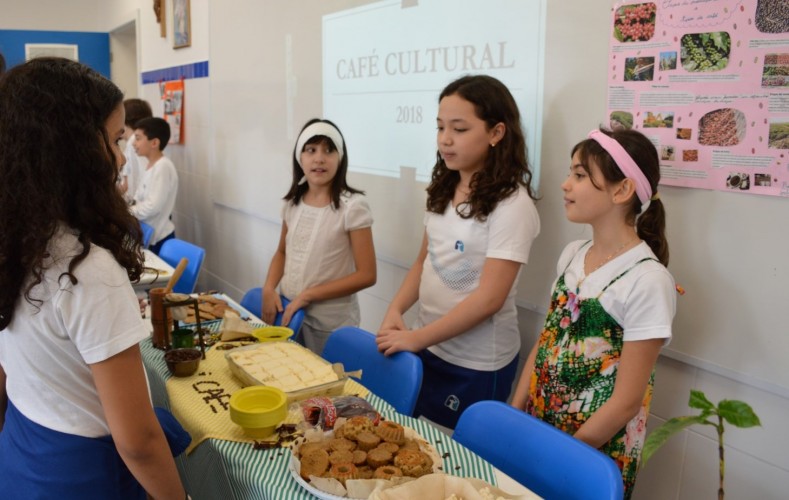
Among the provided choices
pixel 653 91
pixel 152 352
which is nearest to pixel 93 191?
pixel 152 352

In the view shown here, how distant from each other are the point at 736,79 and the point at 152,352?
1.64m

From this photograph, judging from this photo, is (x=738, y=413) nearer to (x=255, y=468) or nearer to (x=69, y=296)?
(x=255, y=468)

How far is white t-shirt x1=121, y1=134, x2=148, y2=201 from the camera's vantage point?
440 centimetres

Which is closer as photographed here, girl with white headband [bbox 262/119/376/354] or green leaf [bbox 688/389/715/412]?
green leaf [bbox 688/389/715/412]

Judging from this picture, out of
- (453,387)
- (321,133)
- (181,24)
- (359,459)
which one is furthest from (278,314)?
(181,24)

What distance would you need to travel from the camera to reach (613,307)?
1.33 metres

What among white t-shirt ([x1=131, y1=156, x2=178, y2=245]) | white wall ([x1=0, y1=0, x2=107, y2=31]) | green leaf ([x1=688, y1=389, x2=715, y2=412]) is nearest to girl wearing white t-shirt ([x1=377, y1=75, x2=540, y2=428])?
green leaf ([x1=688, y1=389, x2=715, y2=412])

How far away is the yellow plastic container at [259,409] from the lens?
124cm

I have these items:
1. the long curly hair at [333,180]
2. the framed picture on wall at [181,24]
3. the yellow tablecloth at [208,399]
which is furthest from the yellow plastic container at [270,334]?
the framed picture on wall at [181,24]

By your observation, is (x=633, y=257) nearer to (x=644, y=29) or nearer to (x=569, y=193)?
(x=569, y=193)

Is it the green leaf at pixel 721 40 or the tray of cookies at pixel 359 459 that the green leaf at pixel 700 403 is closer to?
the tray of cookies at pixel 359 459

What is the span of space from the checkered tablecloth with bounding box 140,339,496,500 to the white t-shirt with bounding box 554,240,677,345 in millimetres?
434

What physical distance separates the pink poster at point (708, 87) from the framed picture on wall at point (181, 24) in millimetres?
3599

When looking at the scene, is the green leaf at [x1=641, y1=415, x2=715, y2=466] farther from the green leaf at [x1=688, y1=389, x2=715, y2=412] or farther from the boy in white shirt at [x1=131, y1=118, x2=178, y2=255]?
the boy in white shirt at [x1=131, y1=118, x2=178, y2=255]
